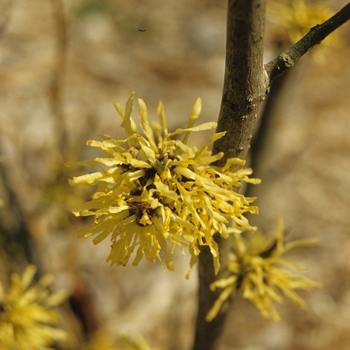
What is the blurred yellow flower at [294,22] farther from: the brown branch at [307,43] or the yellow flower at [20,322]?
the yellow flower at [20,322]

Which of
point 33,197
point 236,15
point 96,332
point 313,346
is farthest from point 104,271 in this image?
point 236,15

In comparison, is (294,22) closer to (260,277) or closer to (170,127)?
(260,277)

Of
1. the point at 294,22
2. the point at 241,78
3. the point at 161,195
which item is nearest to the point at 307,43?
the point at 241,78

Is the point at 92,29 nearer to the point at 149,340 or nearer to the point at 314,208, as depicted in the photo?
the point at 314,208

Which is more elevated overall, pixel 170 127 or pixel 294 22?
pixel 294 22

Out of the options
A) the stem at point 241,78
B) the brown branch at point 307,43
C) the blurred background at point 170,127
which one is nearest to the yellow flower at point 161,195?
the stem at point 241,78

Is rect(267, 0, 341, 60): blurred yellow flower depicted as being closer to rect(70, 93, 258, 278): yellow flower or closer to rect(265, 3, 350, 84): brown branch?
rect(265, 3, 350, 84): brown branch

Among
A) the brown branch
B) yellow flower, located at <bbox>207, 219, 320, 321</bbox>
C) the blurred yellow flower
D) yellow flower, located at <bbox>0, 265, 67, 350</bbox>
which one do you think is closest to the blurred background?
the blurred yellow flower
